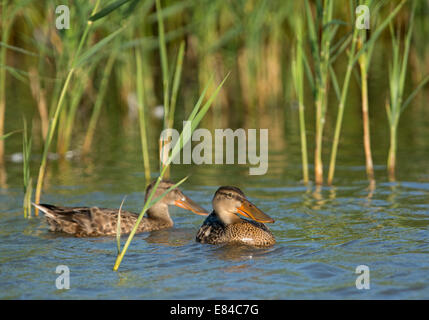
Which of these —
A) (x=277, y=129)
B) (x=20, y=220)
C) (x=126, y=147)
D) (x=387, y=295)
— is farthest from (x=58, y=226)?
(x=277, y=129)

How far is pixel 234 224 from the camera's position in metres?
7.07

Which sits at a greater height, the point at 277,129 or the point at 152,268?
the point at 277,129

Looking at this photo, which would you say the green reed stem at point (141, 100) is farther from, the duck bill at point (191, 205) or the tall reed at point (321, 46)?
the tall reed at point (321, 46)

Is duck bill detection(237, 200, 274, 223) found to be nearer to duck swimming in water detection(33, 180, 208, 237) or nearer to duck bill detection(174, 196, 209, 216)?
duck bill detection(174, 196, 209, 216)

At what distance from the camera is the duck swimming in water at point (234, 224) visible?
686 centimetres

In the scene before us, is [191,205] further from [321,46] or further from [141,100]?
[321,46]

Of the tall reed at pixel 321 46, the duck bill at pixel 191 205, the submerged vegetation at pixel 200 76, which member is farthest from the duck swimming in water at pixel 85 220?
the tall reed at pixel 321 46

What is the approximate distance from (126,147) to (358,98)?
5.65 m

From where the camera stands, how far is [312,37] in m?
8.10

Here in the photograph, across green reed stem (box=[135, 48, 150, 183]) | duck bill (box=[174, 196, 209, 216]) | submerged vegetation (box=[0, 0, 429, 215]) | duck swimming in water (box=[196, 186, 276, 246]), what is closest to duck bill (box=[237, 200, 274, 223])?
duck swimming in water (box=[196, 186, 276, 246])

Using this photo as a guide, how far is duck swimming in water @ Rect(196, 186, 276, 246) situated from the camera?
686 cm

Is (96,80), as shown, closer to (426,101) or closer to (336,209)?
(426,101)

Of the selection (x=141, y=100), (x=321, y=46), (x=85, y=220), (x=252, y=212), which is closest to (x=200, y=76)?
(x=141, y=100)
